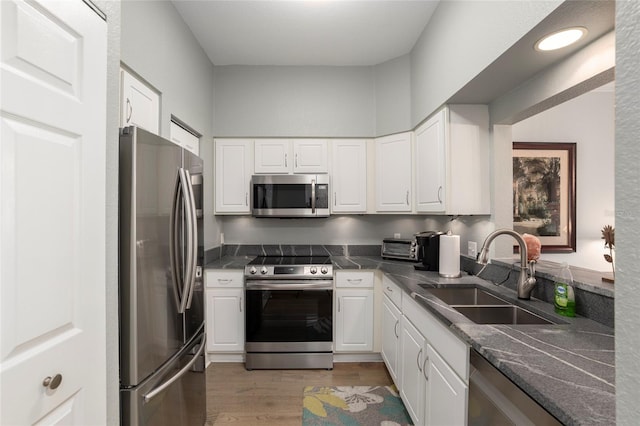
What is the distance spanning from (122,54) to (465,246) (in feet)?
8.61

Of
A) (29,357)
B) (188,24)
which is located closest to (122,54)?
(188,24)

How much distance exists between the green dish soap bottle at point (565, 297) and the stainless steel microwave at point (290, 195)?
1.98 metres

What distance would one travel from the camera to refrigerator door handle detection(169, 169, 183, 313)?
1.42 m

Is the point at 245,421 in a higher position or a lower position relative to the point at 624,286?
lower

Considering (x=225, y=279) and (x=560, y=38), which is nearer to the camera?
(x=560, y=38)

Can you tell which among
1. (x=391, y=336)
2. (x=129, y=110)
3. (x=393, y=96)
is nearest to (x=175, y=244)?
(x=129, y=110)

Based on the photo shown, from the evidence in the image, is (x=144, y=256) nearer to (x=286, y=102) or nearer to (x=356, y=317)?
(x=356, y=317)

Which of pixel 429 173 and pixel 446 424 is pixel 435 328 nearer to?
pixel 446 424

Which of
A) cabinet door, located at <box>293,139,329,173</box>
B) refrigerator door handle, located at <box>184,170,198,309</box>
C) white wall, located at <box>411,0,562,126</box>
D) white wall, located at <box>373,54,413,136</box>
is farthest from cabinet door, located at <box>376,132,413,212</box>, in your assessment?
refrigerator door handle, located at <box>184,170,198,309</box>

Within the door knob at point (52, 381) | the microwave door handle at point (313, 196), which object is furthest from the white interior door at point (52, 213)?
the microwave door handle at point (313, 196)

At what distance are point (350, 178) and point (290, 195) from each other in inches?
25.9

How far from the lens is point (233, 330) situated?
9.09ft

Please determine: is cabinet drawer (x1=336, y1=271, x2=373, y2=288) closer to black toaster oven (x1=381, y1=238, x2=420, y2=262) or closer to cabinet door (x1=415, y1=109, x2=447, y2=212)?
black toaster oven (x1=381, y1=238, x2=420, y2=262)

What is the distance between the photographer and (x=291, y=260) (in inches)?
121
